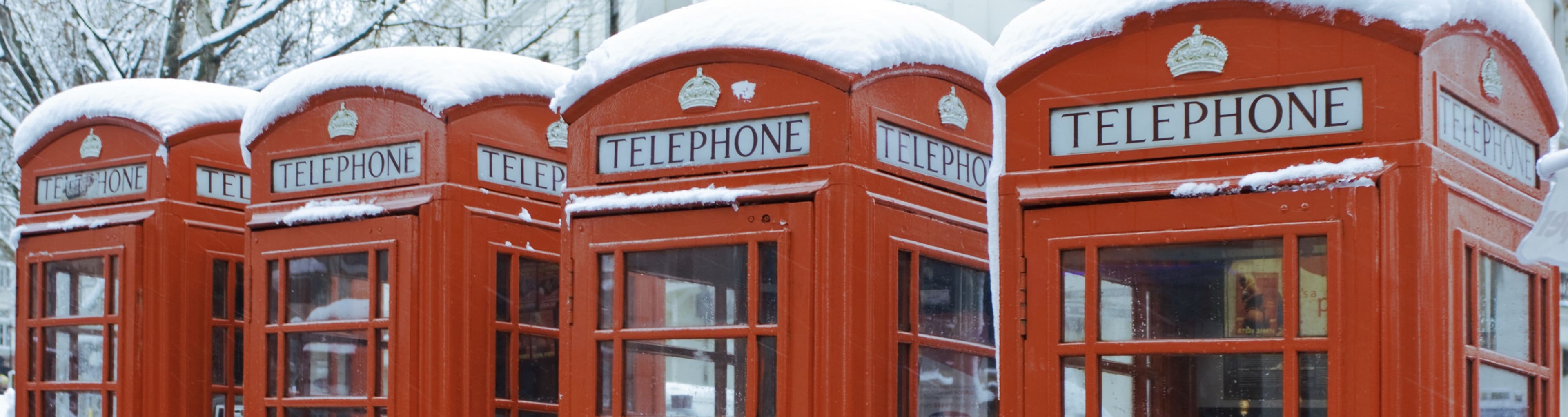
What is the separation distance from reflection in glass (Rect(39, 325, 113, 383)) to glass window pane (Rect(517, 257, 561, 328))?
1897 millimetres

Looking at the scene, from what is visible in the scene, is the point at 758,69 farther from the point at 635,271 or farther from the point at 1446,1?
the point at 1446,1

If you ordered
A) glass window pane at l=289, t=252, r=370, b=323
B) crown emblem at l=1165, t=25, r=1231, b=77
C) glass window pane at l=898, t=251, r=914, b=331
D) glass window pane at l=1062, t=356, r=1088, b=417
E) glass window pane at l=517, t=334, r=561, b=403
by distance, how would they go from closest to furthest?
crown emblem at l=1165, t=25, r=1231, b=77 → glass window pane at l=1062, t=356, r=1088, b=417 → glass window pane at l=898, t=251, r=914, b=331 → glass window pane at l=289, t=252, r=370, b=323 → glass window pane at l=517, t=334, r=561, b=403

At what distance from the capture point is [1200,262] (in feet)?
12.8

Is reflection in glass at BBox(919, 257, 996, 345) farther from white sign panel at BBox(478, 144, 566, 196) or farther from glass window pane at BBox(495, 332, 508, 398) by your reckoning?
glass window pane at BBox(495, 332, 508, 398)

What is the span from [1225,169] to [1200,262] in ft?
0.73

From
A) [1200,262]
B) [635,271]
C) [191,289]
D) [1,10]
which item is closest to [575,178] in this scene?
[635,271]

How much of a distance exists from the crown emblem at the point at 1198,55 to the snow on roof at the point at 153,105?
153 inches

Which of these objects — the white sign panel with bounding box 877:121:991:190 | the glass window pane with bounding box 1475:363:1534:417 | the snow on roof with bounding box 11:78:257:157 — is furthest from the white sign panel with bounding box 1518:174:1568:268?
the snow on roof with bounding box 11:78:257:157

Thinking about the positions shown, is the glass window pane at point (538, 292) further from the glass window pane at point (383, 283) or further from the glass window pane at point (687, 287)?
the glass window pane at point (687, 287)

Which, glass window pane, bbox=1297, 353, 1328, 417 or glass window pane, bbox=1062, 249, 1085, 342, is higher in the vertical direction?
glass window pane, bbox=1062, 249, 1085, 342

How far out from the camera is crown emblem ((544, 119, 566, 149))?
5988 mm

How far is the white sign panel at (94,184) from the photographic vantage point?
6.59m

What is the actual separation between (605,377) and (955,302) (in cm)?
108

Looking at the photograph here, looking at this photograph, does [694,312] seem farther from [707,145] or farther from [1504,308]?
[1504,308]
